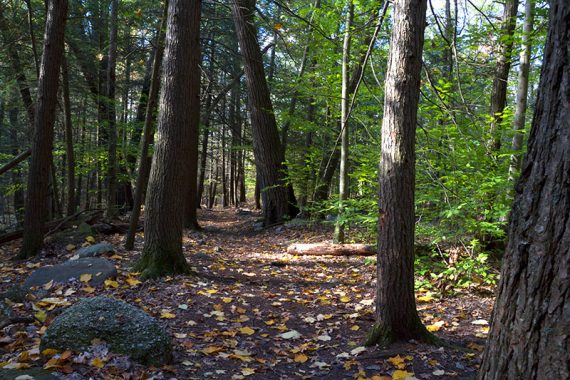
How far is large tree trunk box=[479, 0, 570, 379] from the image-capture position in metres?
1.65

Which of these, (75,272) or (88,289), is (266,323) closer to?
(88,289)

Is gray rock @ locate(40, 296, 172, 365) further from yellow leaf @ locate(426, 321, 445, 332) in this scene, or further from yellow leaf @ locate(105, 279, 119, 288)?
yellow leaf @ locate(426, 321, 445, 332)

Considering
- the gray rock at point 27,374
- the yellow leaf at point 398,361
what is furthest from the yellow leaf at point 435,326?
the gray rock at point 27,374

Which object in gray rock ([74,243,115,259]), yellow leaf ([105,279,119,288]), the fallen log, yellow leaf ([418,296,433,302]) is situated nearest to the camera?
yellow leaf ([105,279,119,288])

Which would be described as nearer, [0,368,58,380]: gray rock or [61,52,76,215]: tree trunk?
[0,368,58,380]: gray rock

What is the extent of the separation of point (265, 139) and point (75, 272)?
24.2ft

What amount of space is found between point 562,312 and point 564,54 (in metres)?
1.00

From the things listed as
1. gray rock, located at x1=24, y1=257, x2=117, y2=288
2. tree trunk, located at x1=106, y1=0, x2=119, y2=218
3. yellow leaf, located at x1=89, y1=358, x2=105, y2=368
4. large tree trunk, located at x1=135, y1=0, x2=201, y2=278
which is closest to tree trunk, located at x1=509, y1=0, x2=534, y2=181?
large tree trunk, located at x1=135, y1=0, x2=201, y2=278

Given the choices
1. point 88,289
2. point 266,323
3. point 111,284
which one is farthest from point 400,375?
point 88,289

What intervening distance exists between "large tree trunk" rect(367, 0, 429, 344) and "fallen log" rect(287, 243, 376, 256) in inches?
171

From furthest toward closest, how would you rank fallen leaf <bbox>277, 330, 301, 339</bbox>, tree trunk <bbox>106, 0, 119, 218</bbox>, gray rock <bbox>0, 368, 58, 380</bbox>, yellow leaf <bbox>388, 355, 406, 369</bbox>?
tree trunk <bbox>106, 0, 119, 218</bbox> < fallen leaf <bbox>277, 330, 301, 339</bbox> < yellow leaf <bbox>388, 355, 406, 369</bbox> < gray rock <bbox>0, 368, 58, 380</bbox>

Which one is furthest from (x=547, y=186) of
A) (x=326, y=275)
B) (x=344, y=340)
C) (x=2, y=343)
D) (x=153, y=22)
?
(x=153, y=22)

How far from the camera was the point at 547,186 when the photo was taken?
1.71 m

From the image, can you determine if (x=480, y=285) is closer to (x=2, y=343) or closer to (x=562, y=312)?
(x=562, y=312)
